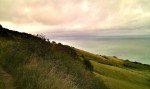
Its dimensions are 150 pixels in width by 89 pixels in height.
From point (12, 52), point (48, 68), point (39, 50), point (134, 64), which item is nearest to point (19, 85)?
point (48, 68)

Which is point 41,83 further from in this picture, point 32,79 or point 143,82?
point 143,82

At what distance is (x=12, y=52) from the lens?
21.2 metres

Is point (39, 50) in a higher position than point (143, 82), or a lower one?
higher

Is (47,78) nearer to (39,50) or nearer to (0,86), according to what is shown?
(0,86)

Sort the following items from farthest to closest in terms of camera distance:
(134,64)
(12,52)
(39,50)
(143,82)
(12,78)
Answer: (134,64) < (143,82) < (39,50) < (12,52) < (12,78)

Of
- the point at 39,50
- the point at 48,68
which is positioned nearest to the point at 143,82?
the point at 39,50

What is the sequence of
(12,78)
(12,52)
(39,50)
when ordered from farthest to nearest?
(39,50) → (12,52) → (12,78)

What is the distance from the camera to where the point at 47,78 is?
16.2 meters

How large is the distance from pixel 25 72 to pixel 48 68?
2155 mm

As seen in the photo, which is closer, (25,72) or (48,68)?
(25,72)

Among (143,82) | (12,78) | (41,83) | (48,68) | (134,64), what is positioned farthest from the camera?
(134,64)

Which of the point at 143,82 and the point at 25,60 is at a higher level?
the point at 25,60

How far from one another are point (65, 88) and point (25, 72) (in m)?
2.29

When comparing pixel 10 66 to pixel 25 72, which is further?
pixel 10 66
